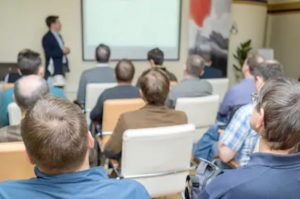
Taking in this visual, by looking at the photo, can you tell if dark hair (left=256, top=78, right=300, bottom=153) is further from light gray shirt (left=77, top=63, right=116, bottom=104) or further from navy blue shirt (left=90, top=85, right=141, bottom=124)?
light gray shirt (left=77, top=63, right=116, bottom=104)

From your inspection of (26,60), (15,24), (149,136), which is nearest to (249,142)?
(149,136)

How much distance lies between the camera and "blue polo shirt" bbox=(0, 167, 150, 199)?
2.92ft

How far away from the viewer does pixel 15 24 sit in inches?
186

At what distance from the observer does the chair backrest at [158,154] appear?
1740 mm

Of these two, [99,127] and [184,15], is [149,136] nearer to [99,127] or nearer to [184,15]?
[99,127]

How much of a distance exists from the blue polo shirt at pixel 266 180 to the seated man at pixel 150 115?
101 cm

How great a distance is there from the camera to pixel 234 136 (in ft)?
5.82

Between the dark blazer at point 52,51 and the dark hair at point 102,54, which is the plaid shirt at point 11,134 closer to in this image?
the dark hair at point 102,54

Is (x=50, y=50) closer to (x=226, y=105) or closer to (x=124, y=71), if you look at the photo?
(x=124, y=71)

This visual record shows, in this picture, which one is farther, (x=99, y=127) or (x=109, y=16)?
(x=109, y=16)

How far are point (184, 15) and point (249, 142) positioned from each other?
170 inches

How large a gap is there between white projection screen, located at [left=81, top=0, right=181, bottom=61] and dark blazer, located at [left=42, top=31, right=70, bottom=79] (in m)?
0.51

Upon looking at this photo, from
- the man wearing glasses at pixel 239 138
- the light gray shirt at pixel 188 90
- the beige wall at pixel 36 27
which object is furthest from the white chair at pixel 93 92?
the beige wall at pixel 36 27

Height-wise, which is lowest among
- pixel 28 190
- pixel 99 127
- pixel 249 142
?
pixel 99 127
